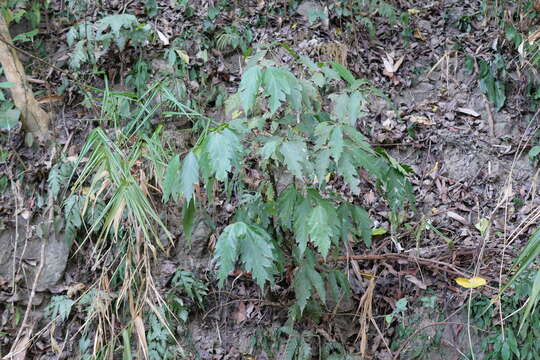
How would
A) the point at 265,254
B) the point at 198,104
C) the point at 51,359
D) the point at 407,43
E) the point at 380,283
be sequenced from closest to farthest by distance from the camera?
the point at 265,254 → the point at 51,359 → the point at 380,283 → the point at 198,104 → the point at 407,43

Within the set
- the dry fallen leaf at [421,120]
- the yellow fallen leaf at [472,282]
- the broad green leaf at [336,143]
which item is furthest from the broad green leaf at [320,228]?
the dry fallen leaf at [421,120]

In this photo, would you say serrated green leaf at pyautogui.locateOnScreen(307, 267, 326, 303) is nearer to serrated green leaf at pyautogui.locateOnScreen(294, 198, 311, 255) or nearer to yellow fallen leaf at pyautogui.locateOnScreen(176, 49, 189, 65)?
serrated green leaf at pyautogui.locateOnScreen(294, 198, 311, 255)

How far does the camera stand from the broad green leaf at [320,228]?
7.29ft

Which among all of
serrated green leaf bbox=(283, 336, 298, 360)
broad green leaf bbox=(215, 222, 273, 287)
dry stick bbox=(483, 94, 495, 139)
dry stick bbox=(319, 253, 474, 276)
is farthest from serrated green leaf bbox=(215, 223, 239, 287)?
dry stick bbox=(483, 94, 495, 139)

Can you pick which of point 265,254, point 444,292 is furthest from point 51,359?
point 444,292

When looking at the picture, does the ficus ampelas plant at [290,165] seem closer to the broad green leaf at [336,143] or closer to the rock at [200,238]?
the broad green leaf at [336,143]

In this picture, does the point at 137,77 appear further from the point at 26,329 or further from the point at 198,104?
the point at 26,329

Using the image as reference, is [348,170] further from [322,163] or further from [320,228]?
[320,228]

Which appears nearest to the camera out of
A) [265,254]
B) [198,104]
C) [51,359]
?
[265,254]

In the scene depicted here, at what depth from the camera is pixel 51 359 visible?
10.3ft

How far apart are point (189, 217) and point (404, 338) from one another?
1.51m

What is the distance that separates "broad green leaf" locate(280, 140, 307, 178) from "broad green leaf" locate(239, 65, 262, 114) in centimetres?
21

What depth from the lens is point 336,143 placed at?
2135 millimetres

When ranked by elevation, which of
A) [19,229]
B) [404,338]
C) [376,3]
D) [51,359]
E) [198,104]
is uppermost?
[376,3]
